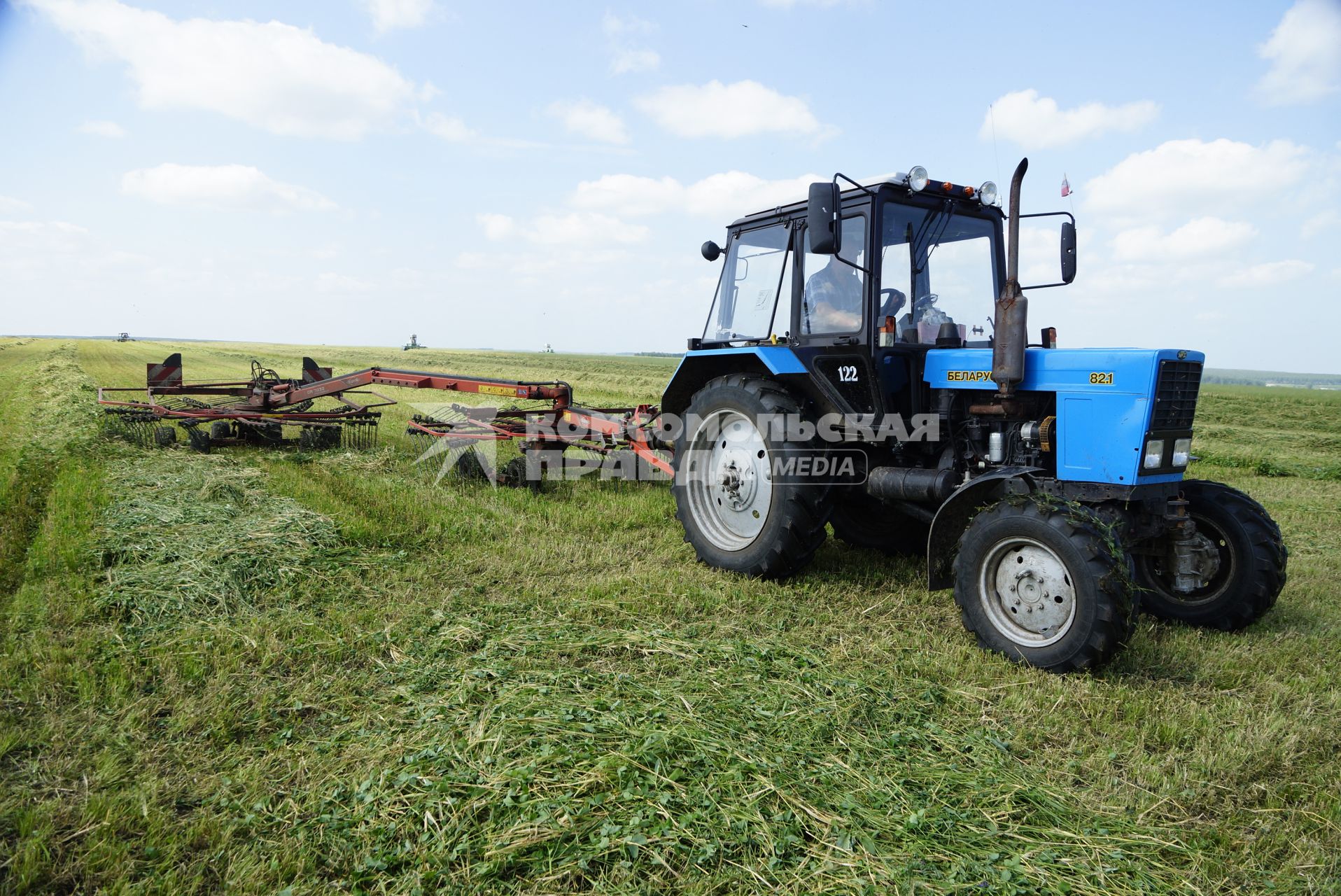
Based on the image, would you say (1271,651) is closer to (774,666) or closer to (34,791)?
(774,666)

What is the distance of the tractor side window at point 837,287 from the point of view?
509cm

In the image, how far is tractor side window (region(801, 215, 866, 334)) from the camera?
16.7 feet

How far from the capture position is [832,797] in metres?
2.69

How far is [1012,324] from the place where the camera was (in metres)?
4.31

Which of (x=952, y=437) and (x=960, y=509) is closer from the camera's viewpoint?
(x=960, y=509)

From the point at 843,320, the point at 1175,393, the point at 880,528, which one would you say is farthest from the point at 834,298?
the point at 1175,393

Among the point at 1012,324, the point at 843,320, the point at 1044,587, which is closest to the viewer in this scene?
the point at 1044,587

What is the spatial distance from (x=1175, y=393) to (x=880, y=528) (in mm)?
2390

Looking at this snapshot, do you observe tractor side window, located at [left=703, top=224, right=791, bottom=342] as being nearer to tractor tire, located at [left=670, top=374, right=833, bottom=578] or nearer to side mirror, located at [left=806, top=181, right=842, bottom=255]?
tractor tire, located at [left=670, top=374, right=833, bottom=578]

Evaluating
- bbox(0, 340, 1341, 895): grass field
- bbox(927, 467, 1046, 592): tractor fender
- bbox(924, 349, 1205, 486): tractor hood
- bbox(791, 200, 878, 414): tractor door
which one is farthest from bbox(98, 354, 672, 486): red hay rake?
bbox(924, 349, 1205, 486): tractor hood

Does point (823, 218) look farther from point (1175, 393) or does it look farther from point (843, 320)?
point (1175, 393)

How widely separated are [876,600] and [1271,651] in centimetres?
210

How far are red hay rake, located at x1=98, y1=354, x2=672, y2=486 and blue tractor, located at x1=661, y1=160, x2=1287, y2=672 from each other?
1.66 metres

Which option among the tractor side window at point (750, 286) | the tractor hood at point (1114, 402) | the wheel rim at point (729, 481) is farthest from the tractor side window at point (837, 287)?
the tractor hood at point (1114, 402)
